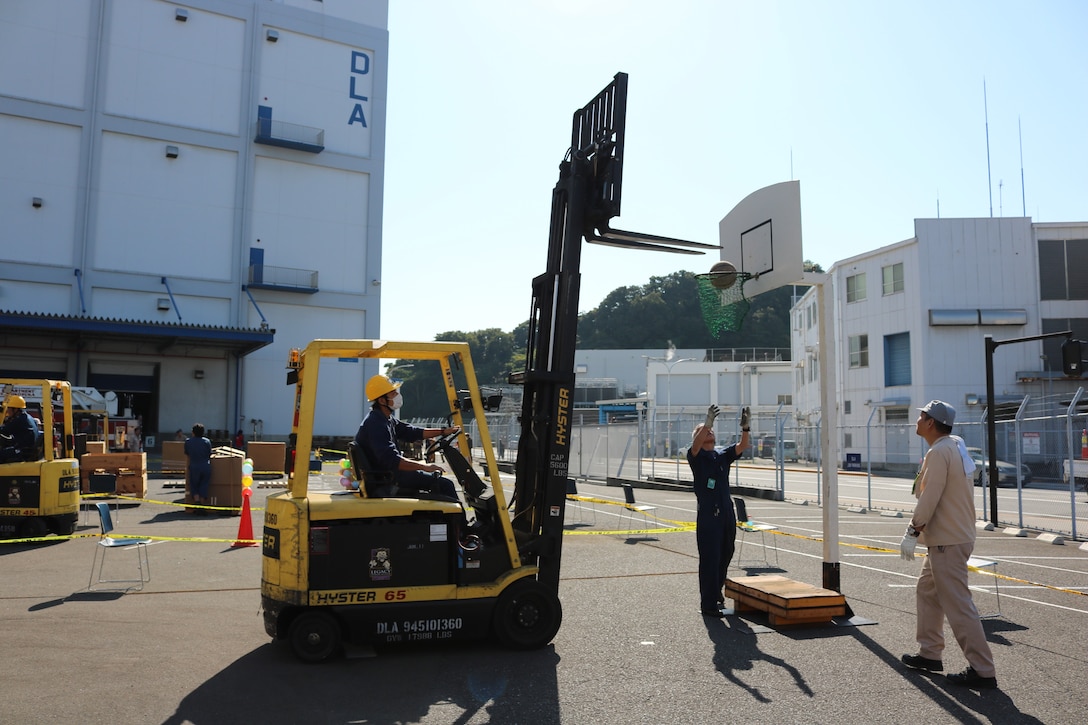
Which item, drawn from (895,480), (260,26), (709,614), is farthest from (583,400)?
(709,614)

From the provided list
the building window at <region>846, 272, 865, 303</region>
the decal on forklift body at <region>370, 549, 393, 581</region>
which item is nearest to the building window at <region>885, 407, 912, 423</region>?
the building window at <region>846, 272, 865, 303</region>

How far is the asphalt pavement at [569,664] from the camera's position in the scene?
5410 millimetres

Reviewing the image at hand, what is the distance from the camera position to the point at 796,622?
305 inches

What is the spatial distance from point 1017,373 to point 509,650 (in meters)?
41.2

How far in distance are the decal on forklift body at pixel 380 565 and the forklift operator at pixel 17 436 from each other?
8712 millimetres

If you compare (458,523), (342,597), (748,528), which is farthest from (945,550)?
(748,528)

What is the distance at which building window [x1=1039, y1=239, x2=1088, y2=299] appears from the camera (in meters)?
41.2

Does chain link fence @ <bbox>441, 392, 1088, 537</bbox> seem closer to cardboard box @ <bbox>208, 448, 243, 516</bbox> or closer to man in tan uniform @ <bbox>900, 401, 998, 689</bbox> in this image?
cardboard box @ <bbox>208, 448, 243, 516</bbox>

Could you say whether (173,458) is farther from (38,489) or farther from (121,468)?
(38,489)

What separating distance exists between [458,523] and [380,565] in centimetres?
72

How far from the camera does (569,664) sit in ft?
21.3

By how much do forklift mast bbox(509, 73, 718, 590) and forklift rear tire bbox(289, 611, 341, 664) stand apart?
1.73 m

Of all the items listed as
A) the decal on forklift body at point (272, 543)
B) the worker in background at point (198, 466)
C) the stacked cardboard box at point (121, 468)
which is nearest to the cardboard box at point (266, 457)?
the stacked cardboard box at point (121, 468)

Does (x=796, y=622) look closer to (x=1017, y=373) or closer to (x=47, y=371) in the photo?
(x=47, y=371)
